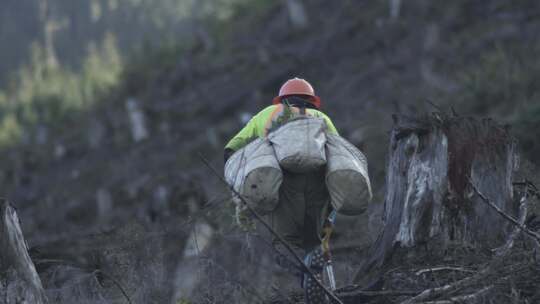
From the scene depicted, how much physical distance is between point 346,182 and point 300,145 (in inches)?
14.3

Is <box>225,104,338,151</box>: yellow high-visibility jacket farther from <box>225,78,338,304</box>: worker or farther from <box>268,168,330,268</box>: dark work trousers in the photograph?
<box>268,168,330,268</box>: dark work trousers

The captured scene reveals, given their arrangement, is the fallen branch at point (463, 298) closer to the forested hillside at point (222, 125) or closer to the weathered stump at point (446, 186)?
the forested hillside at point (222, 125)

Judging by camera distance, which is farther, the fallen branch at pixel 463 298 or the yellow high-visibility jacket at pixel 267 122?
the yellow high-visibility jacket at pixel 267 122

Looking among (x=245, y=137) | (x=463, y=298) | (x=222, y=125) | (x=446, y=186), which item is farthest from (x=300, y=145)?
(x=222, y=125)

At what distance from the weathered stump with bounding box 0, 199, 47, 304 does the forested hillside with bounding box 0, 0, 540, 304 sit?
2.63 feet

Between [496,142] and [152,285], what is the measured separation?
7.91ft

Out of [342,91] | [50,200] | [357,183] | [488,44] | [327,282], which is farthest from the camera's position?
[50,200]

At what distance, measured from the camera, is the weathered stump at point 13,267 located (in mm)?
5766

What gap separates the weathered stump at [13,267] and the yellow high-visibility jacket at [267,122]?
206 centimetres

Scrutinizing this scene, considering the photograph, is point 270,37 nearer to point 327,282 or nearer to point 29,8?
point 327,282

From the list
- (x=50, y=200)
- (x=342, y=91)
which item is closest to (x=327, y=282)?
(x=342, y=91)

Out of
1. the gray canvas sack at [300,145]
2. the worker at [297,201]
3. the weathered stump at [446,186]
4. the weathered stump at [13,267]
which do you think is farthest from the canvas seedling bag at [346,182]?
the weathered stump at [13,267]

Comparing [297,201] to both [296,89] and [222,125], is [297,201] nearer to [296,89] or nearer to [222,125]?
[296,89]

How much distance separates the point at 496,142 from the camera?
24.1 ft
